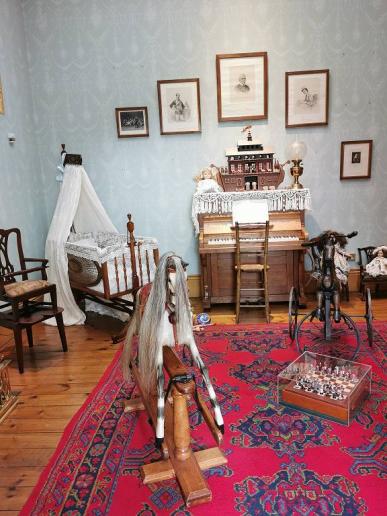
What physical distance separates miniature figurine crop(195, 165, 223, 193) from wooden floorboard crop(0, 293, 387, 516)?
140 centimetres

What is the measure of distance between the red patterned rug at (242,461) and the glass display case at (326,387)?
66 mm

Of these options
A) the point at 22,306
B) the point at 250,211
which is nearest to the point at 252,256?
the point at 250,211

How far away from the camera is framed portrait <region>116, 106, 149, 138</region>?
211 inches

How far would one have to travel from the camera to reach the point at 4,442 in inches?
108

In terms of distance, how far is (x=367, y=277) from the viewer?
16.6 feet

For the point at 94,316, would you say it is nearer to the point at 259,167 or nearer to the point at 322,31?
the point at 259,167

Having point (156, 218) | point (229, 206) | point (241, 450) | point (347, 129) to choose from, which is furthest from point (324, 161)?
point (241, 450)

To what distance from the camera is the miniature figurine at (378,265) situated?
16.2ft

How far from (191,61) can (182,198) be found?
5.35 ft

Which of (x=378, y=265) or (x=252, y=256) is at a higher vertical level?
(x=252, y=256)

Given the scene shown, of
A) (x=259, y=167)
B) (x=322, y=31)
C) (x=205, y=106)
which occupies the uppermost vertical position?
(x=322, y=31)

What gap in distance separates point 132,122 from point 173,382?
4016 millimetres

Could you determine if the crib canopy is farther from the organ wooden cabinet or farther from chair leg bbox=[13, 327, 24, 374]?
the organ wooden cabinet

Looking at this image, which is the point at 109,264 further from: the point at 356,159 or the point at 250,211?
the point at 356,159
